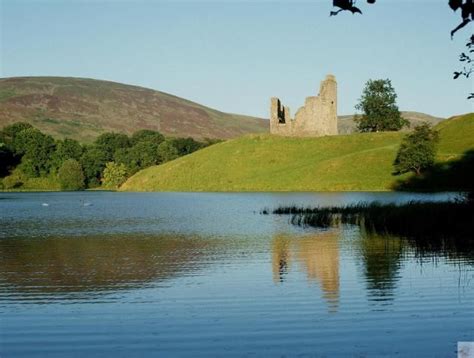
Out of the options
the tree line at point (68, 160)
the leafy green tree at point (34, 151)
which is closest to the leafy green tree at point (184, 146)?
the tree line at point (68, 160)

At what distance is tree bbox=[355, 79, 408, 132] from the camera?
10769cm

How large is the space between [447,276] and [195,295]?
615 cm

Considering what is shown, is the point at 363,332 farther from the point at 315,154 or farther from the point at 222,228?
the point at 315,154

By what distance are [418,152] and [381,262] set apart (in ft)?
180

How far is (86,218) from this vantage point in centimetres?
4312

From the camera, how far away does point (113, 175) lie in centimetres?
11512

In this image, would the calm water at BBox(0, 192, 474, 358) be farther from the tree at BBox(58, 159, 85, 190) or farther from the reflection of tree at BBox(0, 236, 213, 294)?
the tree at BBox(58, 159, 85, 190)

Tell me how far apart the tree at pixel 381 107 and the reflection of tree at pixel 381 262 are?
8377cm

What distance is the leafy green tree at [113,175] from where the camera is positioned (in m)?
114

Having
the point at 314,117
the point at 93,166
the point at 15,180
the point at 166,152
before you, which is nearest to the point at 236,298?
the point at 314,117

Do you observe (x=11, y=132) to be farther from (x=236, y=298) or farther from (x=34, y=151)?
(x=236, y=298)

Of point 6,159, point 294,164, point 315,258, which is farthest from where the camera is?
point 6,159

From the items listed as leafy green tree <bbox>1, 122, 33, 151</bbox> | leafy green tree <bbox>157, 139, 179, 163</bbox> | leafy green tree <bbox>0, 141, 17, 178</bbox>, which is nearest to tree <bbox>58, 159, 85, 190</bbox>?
leafy green tree <bbox>0, 141, 17, 178</bbox>

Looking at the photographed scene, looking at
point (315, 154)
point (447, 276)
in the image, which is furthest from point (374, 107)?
point (447, 276)
